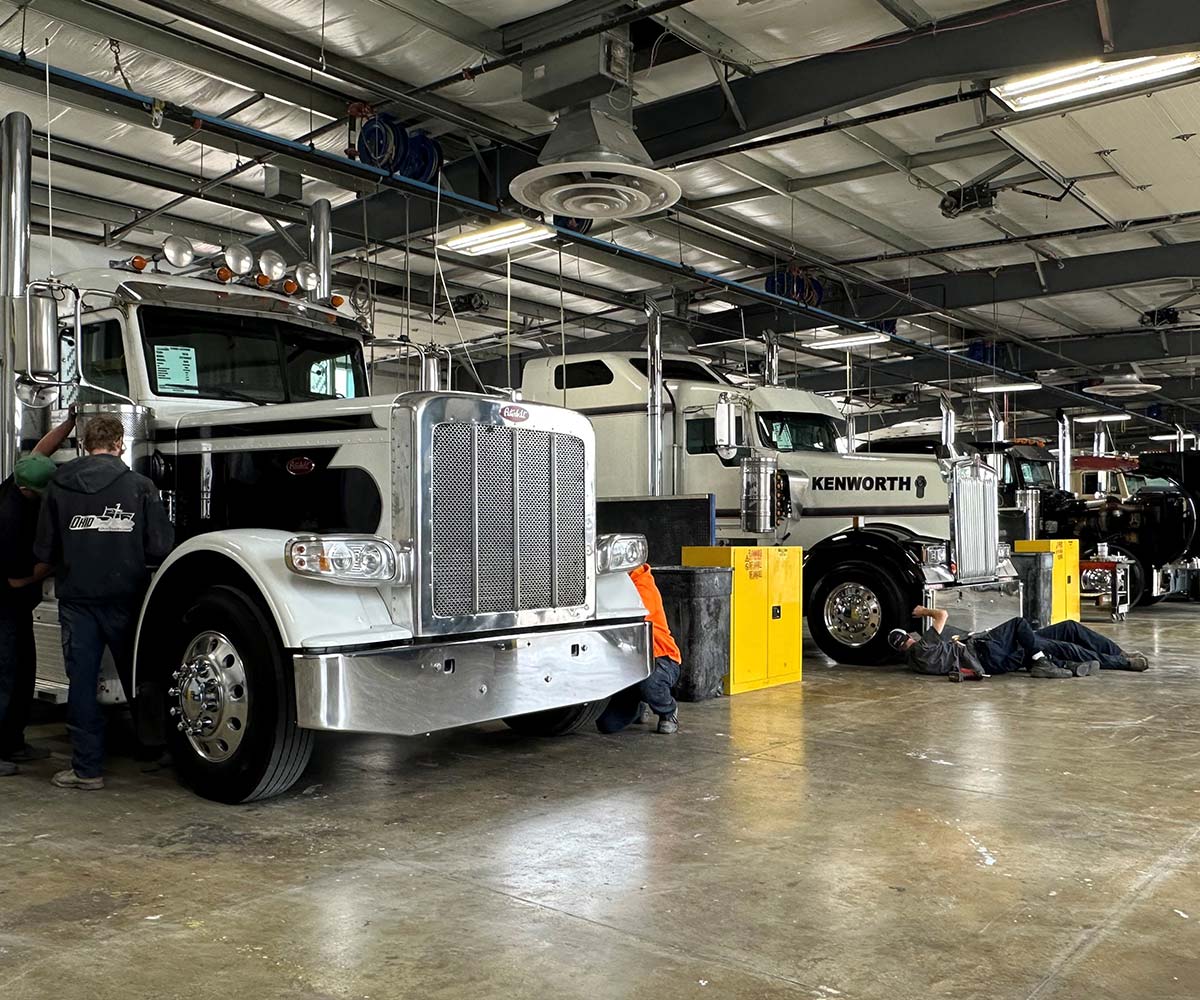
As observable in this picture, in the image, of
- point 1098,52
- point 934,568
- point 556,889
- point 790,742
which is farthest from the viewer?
point 934,568

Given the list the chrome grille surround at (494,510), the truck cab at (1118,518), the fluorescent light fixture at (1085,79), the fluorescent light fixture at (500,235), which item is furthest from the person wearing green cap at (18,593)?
the truck cab at (1118,518)

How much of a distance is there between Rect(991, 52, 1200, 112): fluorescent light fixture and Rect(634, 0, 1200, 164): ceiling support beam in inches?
4.3

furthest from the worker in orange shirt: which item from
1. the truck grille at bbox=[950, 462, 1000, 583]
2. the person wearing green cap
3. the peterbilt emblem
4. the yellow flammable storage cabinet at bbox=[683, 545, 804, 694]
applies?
the truck grille at bbox=[950, 462, 1000, 583]

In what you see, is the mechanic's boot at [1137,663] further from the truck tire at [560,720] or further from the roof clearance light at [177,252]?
the roof clearance light at [177,252]

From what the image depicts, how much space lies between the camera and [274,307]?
6410 millimetres

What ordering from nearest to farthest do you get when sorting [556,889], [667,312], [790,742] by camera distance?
[556,889], [790,742], [667,312]

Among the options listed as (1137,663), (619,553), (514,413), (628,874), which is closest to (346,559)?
(514,413)

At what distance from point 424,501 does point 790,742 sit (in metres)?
2.76

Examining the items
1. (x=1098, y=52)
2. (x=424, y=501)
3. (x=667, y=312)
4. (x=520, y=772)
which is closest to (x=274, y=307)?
(x=424, y=501)

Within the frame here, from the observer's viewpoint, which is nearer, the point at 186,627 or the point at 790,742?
the point at 186,627

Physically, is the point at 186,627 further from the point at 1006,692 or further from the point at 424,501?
the point at 1006,692

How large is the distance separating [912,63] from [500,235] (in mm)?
4113

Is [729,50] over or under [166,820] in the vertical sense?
over

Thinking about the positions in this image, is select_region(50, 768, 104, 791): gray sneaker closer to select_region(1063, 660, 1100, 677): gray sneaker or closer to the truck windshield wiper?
the truck windshield wiper
